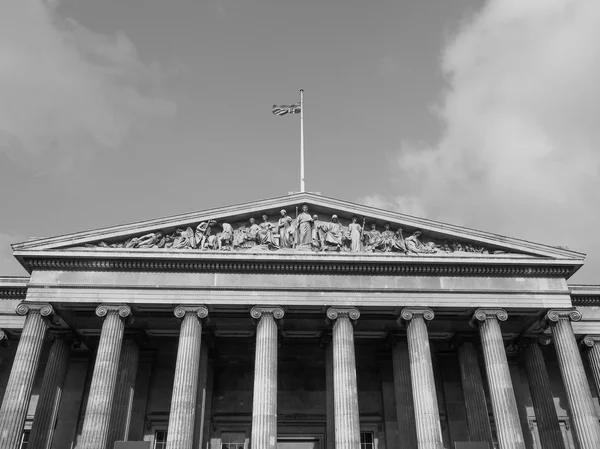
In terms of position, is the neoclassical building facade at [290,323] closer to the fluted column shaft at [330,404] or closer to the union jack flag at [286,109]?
the fluted column shaft at [330,404]

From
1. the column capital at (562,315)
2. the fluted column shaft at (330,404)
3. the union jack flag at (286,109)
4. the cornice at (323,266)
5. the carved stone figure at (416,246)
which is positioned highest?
the union jack flag at (286,109)

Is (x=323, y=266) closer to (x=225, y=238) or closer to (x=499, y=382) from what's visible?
(x=225, y=238)

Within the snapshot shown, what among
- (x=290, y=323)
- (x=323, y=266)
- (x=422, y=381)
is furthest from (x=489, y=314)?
(x=290, y=323)

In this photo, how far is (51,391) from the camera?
27969 mm

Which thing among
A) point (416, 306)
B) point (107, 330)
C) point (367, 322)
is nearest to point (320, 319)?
point (367, 322)

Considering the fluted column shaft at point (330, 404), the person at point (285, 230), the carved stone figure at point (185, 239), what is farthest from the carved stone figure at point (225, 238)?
the fluted column shaft at point (330, 404)

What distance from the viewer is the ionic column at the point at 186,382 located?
23891mm

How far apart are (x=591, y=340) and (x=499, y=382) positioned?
320 inches

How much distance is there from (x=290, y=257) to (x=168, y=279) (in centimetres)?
573

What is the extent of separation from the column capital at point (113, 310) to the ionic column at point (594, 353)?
75.7ft

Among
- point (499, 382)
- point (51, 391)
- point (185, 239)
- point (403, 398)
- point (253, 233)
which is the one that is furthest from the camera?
point (403, 398)

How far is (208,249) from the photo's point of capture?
2733 centimetres

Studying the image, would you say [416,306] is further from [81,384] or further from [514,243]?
[81,384]

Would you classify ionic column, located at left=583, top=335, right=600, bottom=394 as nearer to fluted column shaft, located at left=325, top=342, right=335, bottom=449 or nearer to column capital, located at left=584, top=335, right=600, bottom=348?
column capital, located at left=584, top=335, right=600, bottom=348
